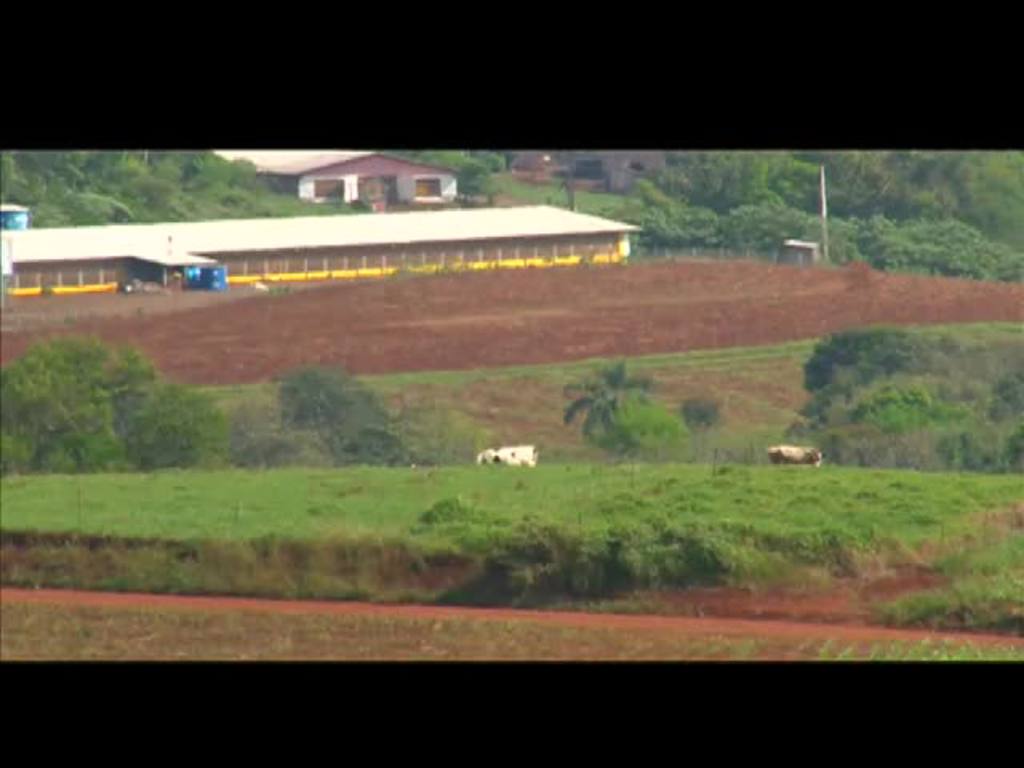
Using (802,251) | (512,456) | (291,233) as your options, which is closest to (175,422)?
(291,233)

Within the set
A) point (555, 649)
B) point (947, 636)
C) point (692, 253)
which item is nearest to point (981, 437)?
point (692, 253)

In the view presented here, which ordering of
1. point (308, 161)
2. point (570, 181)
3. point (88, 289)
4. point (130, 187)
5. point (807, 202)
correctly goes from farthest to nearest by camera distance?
point (130, 187), point (88, 289), point (807, 202), point (570, 181), point (308, 161)

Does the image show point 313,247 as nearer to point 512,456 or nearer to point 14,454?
point 512,456

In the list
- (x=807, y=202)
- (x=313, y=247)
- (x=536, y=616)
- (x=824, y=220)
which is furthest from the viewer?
(x=807, y=202)

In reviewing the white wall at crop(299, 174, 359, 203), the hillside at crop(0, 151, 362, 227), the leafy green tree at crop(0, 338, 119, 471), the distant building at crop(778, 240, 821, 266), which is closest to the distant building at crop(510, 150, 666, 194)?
the white wall at crop(299, 174, 359, 203)

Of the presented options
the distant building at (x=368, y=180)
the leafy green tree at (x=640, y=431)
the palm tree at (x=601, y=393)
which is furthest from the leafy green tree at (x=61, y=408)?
the leafy green tree at (x=640, y=431)

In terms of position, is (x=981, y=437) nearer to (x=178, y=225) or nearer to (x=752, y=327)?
(x=752, y=327)

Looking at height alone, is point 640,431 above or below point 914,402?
below
